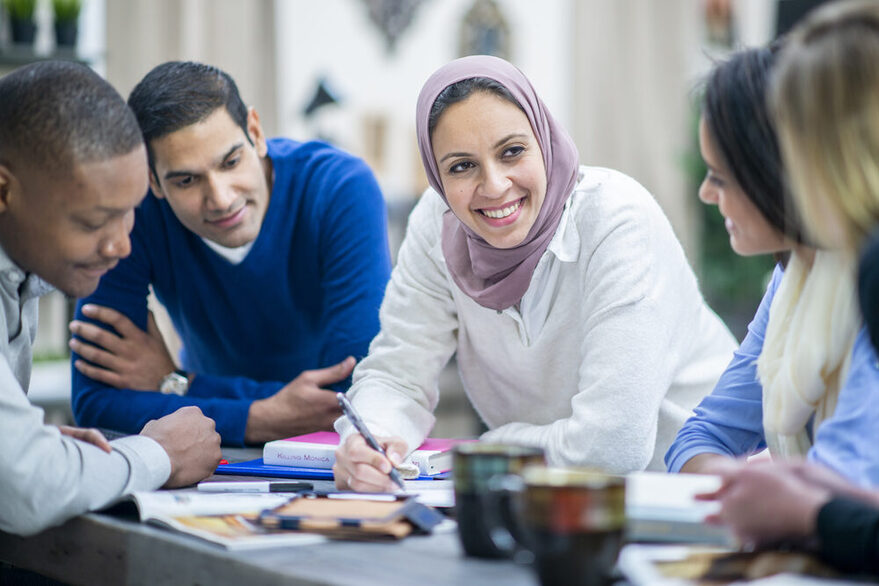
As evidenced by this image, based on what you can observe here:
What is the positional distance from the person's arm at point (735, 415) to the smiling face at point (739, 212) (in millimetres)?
236

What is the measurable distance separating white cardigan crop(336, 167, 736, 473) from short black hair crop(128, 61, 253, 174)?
46cm

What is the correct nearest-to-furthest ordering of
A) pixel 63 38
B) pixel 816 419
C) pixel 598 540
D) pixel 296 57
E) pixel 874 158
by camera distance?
1. pixel 598 540
2. pixel 874 158
3. pixel 816 419
4. pixel 63 38
5. pixel 296 57

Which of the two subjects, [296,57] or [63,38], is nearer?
[63,38]

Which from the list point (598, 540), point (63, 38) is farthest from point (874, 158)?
Result: point (63, 38)

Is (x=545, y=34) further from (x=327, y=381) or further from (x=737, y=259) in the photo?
(x=327, y=381)

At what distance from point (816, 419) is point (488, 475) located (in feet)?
1.37

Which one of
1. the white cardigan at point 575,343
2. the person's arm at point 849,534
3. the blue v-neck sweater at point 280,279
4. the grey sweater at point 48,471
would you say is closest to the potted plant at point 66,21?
the blue v-neck sweater at point 280,279

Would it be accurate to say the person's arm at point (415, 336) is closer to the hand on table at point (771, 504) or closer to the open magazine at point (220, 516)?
the open magazine at point (220, 516)

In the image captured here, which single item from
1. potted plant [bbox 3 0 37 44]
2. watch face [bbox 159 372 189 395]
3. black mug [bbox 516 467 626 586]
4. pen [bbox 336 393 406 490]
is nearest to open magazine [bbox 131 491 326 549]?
pen [bbox 336 393 406 490]

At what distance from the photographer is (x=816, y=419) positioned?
46.3 inches

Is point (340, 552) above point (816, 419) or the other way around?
the other way around

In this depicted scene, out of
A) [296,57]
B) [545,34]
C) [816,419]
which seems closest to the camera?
[816,419]

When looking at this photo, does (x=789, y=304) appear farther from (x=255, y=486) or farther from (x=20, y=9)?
(x=20, y=9)

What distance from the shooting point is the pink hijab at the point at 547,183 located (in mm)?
1714
